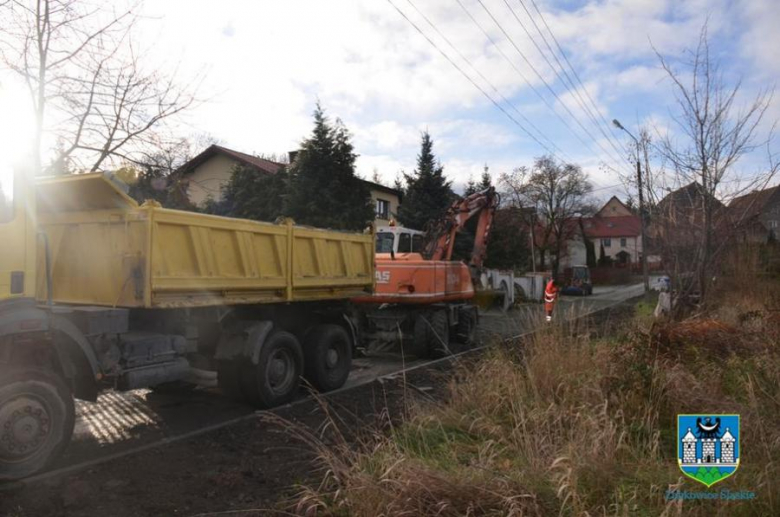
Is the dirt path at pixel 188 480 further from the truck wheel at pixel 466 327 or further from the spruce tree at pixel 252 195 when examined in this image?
the spruce tree at pixel 252 195

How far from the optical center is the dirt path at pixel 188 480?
437 cm

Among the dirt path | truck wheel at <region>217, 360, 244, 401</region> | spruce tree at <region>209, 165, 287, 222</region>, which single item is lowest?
the dirt path

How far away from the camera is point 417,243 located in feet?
46.0

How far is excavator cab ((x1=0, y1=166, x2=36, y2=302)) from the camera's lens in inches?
198

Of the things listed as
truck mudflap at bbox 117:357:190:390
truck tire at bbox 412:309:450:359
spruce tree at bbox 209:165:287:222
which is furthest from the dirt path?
spruce tree at bbox 209:165:287:222

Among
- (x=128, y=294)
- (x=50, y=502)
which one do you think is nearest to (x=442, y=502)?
(x=50, y=502)

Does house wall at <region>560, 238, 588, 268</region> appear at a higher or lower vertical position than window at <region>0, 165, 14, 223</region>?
higher

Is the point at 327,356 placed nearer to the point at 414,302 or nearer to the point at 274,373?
the point at 274,373

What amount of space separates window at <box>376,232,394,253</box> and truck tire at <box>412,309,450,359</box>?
207 cm

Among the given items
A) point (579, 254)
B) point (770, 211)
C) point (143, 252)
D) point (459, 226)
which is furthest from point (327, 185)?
point (579, 254)

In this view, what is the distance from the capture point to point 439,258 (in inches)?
552

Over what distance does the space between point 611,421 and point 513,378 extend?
1.52 meters

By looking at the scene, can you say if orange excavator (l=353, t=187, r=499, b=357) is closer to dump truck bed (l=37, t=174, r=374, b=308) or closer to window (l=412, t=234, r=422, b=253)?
window (l=412, t=234, r=422, b=253)

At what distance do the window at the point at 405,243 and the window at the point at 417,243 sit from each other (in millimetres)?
173
